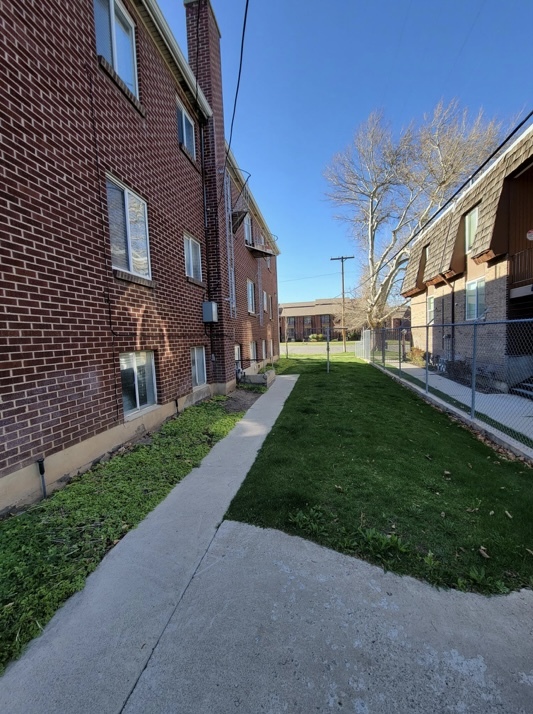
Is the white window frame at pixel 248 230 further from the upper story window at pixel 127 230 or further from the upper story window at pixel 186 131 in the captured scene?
the upper story window at pixel 127 230

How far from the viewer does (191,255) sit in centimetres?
802

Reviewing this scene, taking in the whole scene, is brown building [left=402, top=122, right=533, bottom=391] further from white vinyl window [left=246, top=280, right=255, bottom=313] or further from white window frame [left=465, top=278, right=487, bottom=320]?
white vinyl window [left=246, top=280, right=255, bottom=313]

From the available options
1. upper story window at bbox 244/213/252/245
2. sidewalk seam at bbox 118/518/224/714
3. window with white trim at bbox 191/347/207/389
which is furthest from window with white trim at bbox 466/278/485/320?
sidewalk seam at bbox 118/518/224/714

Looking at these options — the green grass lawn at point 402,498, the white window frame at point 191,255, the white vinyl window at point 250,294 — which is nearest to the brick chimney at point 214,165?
the white window frame at point 191,255

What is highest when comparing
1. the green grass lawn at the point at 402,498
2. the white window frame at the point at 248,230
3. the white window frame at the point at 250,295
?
the white window frame at the point at 248,230

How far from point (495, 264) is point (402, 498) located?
33.8 ft

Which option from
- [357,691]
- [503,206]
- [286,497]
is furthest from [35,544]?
[503,206]

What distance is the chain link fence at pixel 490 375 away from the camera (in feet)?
22.1

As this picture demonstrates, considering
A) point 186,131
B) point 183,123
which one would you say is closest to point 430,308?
point 186,131

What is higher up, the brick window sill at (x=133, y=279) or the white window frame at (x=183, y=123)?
the white window frame at (x=183, y=123)

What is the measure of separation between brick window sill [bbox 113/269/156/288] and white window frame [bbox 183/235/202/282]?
6.50 feet

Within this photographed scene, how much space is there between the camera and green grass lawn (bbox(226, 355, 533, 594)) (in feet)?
8.46

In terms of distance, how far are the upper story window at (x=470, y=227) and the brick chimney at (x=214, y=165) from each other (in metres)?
9.13

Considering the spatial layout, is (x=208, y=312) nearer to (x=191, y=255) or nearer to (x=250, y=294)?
(x=191, y=255)
